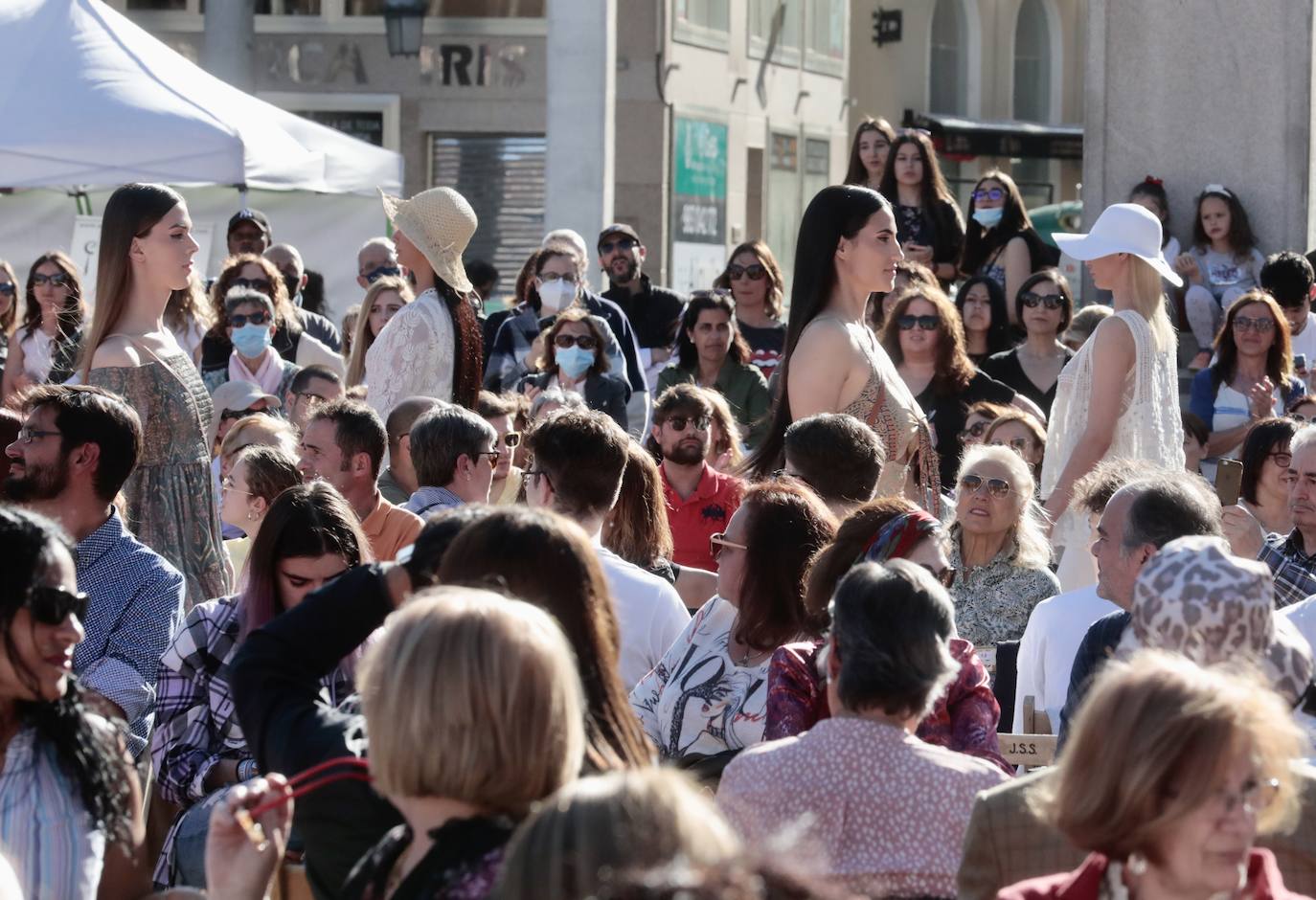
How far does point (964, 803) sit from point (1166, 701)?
2.04 feet

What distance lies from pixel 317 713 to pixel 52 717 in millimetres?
493

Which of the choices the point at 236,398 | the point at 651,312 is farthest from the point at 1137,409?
the point at 651,312

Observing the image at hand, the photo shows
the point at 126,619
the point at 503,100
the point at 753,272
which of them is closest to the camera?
the point at 126,619

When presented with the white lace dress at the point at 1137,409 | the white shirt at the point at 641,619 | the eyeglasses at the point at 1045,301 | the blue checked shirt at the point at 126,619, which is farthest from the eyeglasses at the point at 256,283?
the white shirt at the point at 641,619

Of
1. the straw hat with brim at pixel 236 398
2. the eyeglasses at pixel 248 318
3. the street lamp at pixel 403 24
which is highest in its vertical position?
the street lamp at pixel 403 24

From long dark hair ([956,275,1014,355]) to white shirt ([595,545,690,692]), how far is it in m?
5.23

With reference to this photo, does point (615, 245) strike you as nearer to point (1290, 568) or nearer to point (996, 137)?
point (1290, 568)

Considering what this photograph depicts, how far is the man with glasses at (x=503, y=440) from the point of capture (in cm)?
712

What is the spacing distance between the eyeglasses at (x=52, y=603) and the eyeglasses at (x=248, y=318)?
5.79 metres

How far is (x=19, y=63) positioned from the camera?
11609 millimetres

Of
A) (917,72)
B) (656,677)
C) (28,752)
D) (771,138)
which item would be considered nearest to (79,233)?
(656,677)

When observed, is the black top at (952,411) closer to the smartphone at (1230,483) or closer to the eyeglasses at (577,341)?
the smartphone at (1230,483)

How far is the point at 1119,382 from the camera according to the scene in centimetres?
655

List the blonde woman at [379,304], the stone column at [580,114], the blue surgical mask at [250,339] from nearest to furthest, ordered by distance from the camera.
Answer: the blonde woman at [379,304], the blue surgical mask at [250,339], the stone column at [580,114]
